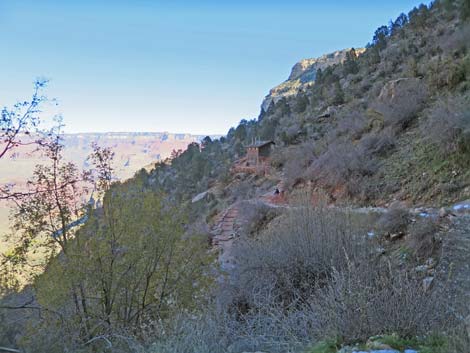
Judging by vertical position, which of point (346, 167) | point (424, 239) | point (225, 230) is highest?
point (346, 167)

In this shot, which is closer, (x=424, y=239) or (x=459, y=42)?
(x=424, y=239)

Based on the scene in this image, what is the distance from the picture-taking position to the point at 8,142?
21.4 ft

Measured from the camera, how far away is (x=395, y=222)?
10.1 meters

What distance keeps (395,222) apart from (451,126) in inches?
170

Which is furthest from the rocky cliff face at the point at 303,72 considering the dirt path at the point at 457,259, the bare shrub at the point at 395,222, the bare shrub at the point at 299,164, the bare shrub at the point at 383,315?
the bare shrub at the point at 383,315

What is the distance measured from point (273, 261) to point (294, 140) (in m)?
24.4

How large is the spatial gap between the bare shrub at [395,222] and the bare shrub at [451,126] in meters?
3.35

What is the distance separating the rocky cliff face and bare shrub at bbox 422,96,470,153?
74260 millimetres

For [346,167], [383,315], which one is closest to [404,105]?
[346,167]

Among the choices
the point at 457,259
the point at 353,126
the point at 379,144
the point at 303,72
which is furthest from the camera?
the point at 303,72

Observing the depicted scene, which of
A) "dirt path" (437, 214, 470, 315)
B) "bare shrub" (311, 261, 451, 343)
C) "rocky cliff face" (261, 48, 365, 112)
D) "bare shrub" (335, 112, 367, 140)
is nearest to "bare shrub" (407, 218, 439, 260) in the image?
"dirt path" (437, 214, 470, 315)

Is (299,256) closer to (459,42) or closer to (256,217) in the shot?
(256,217)

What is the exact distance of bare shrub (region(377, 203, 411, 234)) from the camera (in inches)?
392

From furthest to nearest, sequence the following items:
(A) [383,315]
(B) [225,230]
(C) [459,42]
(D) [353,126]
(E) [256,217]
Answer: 1. (D) [353,126]
2. (B) [225,230]
3. (C) [459,42]
4. (E) [256,217]
5. (A) [383,315]
